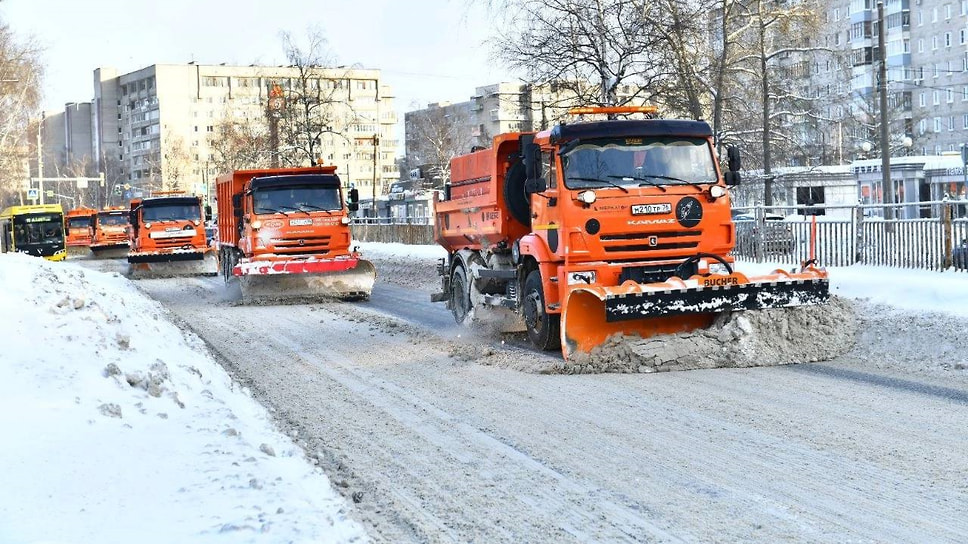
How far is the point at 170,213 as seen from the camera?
34.4 metres

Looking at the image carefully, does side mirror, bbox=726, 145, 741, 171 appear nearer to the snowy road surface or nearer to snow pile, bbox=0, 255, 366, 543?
the snowy road surface

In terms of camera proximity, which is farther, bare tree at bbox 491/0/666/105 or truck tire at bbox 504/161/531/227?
bare tree at bbox 491/0/666/105

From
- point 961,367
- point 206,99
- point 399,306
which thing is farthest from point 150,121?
point 961,367

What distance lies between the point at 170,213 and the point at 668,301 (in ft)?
85.5

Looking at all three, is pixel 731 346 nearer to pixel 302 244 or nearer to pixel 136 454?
pixel 136 454

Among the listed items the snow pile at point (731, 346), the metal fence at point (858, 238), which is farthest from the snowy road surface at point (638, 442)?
the metal fence at point (858, 238)

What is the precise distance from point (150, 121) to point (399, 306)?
15188 centimetres

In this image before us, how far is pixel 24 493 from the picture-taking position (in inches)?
216

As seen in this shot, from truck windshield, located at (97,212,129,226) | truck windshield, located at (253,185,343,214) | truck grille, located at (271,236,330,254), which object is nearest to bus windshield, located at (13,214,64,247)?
truck windshield, located at (97,212,129,226)

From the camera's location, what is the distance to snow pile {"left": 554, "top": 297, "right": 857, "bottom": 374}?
36.6ft

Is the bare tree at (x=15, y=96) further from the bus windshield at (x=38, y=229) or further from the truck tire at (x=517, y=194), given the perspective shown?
the truck tire at (x=517, y=194)

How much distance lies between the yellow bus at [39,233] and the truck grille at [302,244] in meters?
33.8

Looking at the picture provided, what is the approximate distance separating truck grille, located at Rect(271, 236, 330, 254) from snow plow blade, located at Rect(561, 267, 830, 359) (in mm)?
11329

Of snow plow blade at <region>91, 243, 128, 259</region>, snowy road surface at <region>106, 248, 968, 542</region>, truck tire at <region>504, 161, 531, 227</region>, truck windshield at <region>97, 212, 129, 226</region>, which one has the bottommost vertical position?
snowy road surface at <region>106, 248, 968, 542</region>
